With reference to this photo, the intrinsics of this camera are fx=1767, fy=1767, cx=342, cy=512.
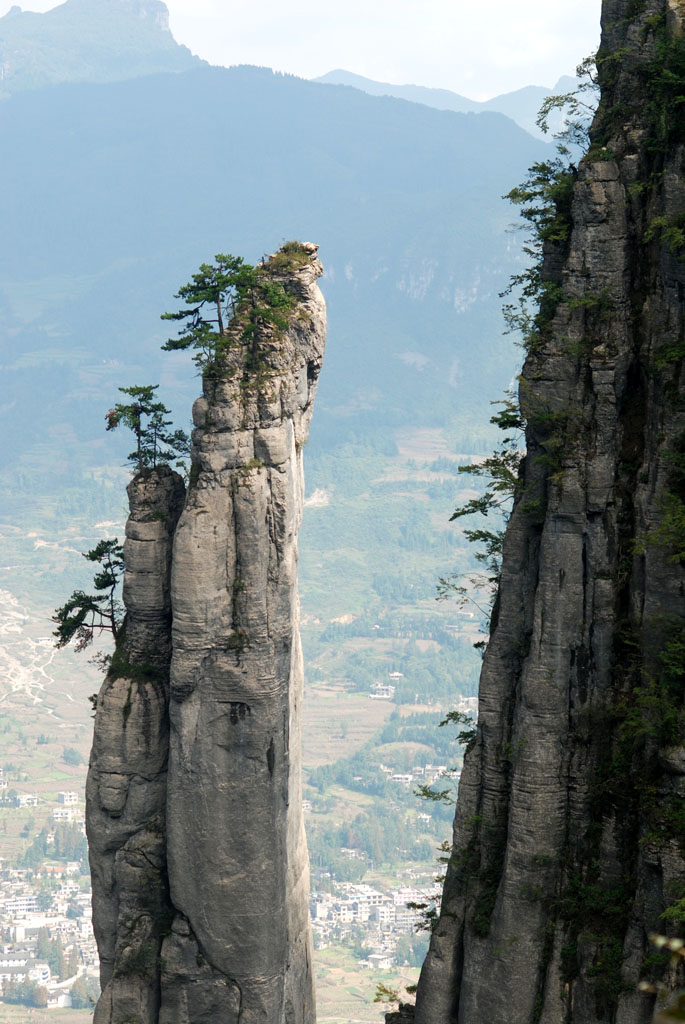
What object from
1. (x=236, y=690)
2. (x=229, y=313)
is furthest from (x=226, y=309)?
(x=236, y=690)

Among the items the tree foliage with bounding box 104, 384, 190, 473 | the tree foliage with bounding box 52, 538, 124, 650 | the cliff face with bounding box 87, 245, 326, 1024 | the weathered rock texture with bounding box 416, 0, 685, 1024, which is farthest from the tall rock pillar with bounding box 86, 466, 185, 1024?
the weathered rock texture with bounding box 416, 0, 685, 1024

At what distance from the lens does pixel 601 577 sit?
4872 cm

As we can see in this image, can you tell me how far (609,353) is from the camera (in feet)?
161

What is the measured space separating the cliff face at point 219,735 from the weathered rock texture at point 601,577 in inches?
565

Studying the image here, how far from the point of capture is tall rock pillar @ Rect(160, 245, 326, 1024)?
6316 centimetres

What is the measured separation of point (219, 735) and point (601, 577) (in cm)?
2024

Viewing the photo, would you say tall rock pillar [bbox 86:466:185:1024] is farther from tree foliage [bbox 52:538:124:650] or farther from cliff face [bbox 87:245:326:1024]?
tree foliage [bbox 52:538:124:650]

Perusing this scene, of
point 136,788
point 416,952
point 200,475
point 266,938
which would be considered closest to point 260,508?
point 200,475

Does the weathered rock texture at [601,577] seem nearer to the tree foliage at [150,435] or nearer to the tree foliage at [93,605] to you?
the tree foliage at [150,435]

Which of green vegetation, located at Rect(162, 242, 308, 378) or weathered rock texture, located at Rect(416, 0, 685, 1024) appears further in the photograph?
green vegetation, located at Rect(162, 242, 308, 378)

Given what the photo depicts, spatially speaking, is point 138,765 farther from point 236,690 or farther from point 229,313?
point 229,313

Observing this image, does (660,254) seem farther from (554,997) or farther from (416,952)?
(416,952)

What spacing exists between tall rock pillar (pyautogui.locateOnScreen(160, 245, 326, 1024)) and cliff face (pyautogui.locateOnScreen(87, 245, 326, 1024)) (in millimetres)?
53

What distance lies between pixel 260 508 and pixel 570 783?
1824cm
